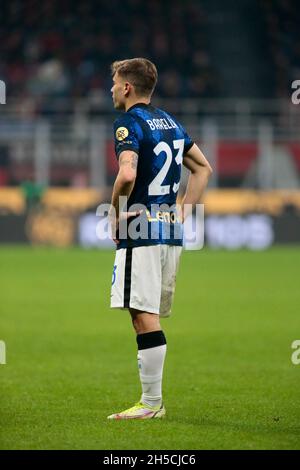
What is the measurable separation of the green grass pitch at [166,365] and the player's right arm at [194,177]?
134 cm

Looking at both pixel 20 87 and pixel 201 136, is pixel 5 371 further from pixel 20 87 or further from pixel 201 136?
pixel 20 87

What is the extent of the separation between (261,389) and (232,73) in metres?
24.1

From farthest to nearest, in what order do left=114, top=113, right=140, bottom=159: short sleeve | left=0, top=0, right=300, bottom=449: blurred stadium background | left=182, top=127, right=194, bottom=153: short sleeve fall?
left=0, top=0, right=300, bottom=449: blurred stadium background
left=182, top=127, right=194, bottom=153: short sleeve
left=114, top=113, right=140, bottom=159: short sleeve

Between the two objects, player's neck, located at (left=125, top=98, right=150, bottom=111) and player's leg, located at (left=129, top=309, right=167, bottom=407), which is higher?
player's neck, located at (left=125, top=98, right=150, bottom=111)

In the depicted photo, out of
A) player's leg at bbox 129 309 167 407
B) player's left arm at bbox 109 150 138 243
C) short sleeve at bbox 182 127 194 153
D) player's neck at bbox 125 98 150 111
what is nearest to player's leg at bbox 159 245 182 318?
player's leg at bbox 129 309 167 407

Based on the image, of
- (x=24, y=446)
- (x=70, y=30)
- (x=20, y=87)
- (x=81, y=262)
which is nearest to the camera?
(x=24, y=446)

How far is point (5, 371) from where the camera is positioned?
8.70m

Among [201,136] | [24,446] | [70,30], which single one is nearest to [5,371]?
[24,446]

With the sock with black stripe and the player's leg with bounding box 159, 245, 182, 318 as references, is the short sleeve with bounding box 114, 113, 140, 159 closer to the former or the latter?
the player's leg with bounding box 159, 245, 182, 318

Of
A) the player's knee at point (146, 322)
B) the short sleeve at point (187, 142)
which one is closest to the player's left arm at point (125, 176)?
the short sleeve at point (187, 142)

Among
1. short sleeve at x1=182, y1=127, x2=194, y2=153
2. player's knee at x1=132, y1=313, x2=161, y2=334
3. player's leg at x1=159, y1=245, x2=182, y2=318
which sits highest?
short sleeve at x1=182, y1=127, x2=194, y2=153

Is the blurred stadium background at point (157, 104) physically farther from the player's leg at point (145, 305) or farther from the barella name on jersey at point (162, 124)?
the player's leg at point (145, 305)

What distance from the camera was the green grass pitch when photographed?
229 inches

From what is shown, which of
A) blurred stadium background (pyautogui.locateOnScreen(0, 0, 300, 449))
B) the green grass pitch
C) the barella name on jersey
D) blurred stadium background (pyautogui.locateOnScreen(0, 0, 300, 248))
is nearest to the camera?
the green grass pitch
